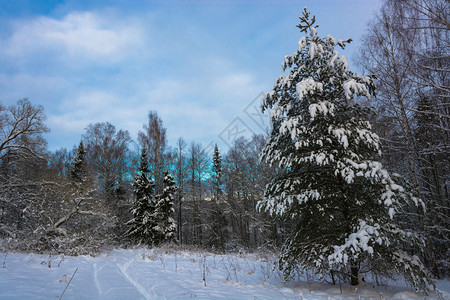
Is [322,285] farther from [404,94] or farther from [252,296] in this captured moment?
[404,94]

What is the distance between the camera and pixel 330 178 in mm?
5449

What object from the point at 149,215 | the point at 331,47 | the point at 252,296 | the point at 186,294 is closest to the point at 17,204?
the point at 149,215

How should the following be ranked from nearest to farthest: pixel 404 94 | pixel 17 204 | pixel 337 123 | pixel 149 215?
pixel 337 123 → pixel 404 94 → pixel 17 204 → pixel 149 215

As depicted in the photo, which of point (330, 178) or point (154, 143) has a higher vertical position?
point (154, 143)

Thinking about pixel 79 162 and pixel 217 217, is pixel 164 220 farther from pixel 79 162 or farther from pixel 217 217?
pixel 79 162

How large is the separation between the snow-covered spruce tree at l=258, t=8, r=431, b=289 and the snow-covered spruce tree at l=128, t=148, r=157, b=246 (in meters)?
15.4

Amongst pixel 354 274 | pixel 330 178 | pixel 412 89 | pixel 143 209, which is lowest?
pixel 354 274

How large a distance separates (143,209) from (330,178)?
669 inches

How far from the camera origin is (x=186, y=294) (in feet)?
13.7

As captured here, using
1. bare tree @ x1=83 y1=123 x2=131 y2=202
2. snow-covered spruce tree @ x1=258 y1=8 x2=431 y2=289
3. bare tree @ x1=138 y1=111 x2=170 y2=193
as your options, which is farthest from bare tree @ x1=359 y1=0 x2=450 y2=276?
bare tree @ x1=83 y1=123 x2=131 y2=202

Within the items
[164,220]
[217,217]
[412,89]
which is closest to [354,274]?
[412,89]

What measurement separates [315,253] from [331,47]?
15.5 feet

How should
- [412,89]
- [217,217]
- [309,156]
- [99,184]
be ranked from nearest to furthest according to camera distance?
[309,156] → [412,89] → [99,184] → [217,217]

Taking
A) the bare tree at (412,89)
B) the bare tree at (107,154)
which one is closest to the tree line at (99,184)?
the bare tree at (107,154)
